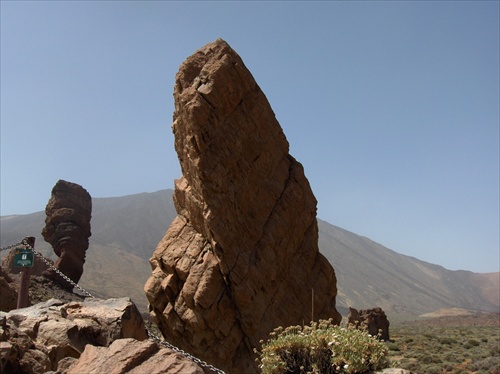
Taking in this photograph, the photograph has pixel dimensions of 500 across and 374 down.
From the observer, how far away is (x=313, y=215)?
1698 cm

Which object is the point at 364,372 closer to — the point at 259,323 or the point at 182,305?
the point at 259,323

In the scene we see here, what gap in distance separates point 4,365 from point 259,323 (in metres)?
10.3

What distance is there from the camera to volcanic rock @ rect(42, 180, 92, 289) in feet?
118

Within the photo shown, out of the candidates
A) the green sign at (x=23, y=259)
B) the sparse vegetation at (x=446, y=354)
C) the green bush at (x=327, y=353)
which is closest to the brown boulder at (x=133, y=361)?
the green bush at (x=327, y=353)

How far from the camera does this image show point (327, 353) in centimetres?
799

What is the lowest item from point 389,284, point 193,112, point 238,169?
point 389,284

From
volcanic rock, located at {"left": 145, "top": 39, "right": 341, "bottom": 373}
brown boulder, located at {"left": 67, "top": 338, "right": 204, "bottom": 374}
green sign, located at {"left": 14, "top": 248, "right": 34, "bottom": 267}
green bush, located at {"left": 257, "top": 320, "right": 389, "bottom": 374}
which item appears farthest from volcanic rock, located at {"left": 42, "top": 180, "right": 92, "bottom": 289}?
brown boulder, located at {"left": 67, "top": 338, "right": 204, "bottom": 374}

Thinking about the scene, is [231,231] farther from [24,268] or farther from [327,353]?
[327,353]

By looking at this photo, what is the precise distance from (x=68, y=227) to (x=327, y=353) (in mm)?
33082

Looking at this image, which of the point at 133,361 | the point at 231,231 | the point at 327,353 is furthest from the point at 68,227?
the point at 133,361

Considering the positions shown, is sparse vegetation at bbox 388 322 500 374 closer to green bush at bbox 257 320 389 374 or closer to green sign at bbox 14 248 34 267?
green bush at bbox 257 320 389 374

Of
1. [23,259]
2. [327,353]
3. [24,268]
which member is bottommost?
[327,353]

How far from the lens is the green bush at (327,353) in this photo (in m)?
7.45

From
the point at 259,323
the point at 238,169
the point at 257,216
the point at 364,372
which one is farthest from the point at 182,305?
the point at 364,372
